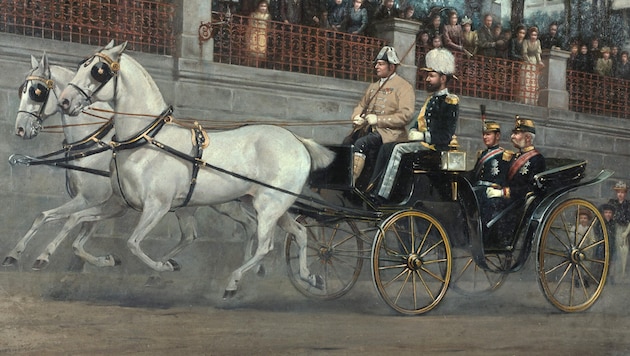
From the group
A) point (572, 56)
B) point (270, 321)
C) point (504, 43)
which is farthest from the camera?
point (572, 56)

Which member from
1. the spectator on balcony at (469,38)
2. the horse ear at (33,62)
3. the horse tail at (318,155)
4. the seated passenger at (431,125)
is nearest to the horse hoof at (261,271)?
the horse tail at (318,155)

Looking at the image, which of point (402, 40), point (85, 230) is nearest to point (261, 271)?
point (85, 230)

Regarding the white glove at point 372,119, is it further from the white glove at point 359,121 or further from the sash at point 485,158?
the sash at point 485,158

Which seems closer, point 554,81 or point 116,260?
point 116,260

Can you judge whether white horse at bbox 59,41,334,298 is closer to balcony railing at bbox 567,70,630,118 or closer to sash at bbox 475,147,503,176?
sash at bbox 475,147,503,176

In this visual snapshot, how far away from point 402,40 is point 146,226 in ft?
9.62

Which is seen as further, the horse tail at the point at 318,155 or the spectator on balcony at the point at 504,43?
the spectator on balcony at the point at 504,43

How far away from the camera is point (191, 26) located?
8133 millimetres

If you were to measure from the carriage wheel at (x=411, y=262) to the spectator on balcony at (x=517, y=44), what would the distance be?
207cm

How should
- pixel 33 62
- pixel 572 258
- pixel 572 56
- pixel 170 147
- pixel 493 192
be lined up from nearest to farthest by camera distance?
pixel 33 62 < pixel 170 147 < pixel 493 192 < pixel 572 258 < pixel 572 56

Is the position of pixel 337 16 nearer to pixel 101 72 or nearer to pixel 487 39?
pixel 487 39

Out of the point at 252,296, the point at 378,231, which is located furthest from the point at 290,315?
the point at 378,231

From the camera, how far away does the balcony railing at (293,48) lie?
8.36 metres

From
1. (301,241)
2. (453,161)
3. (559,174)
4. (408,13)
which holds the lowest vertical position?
(301,241)
